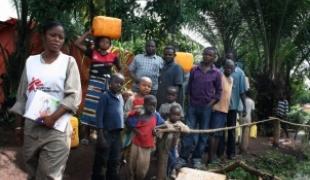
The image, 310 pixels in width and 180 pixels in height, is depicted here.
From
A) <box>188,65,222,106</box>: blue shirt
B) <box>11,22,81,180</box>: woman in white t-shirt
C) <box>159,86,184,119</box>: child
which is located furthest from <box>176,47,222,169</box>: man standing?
<box>11,22,81,180</box>: woman in white t-shirt

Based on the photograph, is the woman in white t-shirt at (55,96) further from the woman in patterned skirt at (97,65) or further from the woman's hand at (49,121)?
the woman in patterned skirt at (97,65)

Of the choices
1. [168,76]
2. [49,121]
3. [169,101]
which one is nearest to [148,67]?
[168,76]

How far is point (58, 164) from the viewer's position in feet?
13.1

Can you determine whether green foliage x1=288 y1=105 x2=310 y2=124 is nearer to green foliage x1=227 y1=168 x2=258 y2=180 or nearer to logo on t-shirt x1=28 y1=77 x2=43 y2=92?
green foliage x1=227 y1=168 x2=258 y2=180

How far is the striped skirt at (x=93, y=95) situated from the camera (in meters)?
6.79

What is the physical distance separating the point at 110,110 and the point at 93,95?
1.07 meters

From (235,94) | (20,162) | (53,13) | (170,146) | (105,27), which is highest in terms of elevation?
(53,13)

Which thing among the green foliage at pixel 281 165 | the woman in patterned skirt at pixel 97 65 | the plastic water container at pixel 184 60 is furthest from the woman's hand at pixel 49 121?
the green foliage at pixel 281 165

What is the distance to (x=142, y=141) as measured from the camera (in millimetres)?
6055

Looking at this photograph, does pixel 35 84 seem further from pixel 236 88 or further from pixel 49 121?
pixel 236 88

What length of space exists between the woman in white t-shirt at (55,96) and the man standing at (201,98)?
3461mm

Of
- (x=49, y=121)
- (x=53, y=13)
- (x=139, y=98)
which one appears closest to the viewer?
(x=49, y=121)

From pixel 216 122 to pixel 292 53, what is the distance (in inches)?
302

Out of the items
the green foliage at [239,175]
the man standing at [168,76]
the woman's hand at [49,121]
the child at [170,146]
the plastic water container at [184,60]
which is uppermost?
the plastic water container at [184,60]
